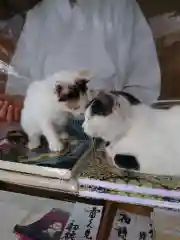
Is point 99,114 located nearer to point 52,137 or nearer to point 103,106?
point 103,106

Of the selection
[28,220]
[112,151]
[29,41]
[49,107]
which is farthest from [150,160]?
[29,41]

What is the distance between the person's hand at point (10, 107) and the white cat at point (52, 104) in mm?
52

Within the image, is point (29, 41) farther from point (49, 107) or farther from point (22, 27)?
point (49, 107)

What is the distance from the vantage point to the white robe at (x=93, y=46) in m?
0.84

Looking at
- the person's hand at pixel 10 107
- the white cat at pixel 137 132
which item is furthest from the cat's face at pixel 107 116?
the person's hand at pixel 10 107

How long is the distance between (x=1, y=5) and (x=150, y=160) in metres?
0.51

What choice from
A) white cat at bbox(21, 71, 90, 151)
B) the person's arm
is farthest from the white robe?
white cat at bbox(21, 71, 90, 151)

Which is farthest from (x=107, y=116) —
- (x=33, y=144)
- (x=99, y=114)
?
(x=33, y=144)

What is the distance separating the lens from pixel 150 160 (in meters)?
0.63

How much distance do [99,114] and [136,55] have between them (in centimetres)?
28

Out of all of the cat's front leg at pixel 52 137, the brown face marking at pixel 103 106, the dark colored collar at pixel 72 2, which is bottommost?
the cat's front leg at pixel 52 137

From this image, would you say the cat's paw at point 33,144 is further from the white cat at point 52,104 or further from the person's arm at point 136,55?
the person's arm at point 136,55

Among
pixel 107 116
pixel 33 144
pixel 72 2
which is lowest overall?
pixel 33 144

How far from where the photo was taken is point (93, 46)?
87 centimetres
